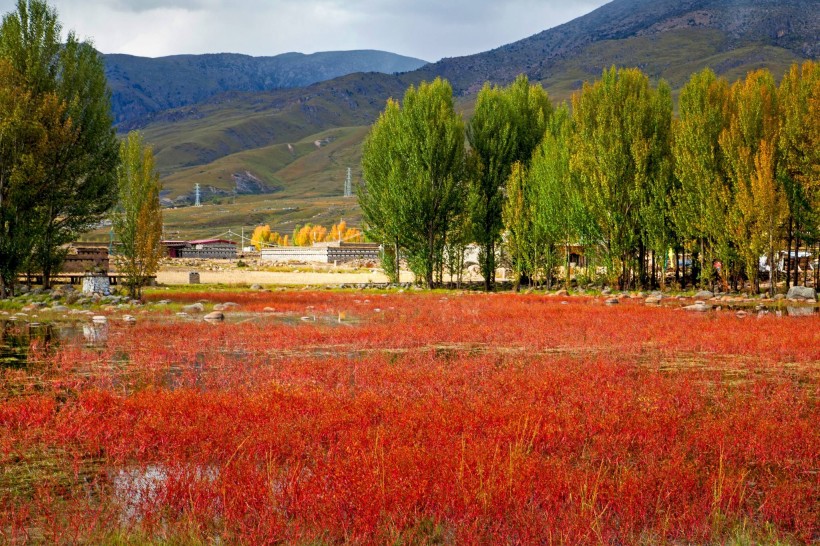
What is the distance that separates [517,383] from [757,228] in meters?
31.4

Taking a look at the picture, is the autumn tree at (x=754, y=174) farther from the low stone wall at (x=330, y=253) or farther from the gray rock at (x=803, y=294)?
the low stone wall at (x=330, y=253)

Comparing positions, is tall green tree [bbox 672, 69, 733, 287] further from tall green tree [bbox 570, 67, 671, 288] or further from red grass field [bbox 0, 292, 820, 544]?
red grass field [bbox 0, 292, 820, 544]

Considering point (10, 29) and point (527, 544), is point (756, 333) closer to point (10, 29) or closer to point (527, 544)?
point (527, 544)

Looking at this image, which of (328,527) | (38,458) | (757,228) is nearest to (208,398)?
(38,458)

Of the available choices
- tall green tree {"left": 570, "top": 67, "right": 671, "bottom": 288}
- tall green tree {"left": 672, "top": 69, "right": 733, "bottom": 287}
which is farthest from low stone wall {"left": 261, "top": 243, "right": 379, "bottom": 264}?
tall green tree {"left": 672, "top": 69, "right": 733, "bottom": 287}

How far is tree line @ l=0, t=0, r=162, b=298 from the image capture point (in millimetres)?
32344

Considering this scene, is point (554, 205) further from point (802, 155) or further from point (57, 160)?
point (57, 160)

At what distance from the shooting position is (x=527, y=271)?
51.4m

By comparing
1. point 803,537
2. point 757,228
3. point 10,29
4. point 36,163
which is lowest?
point 803,537

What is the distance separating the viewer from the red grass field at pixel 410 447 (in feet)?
21.1

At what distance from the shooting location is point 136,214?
34.3 metres

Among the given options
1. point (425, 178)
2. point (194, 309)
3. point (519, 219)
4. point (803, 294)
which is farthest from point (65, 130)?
point (803, 294)

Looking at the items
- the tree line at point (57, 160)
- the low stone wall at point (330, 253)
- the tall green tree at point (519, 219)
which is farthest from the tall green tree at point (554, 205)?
the low stone wall at point (330, 253)

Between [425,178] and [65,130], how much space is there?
2385cm
